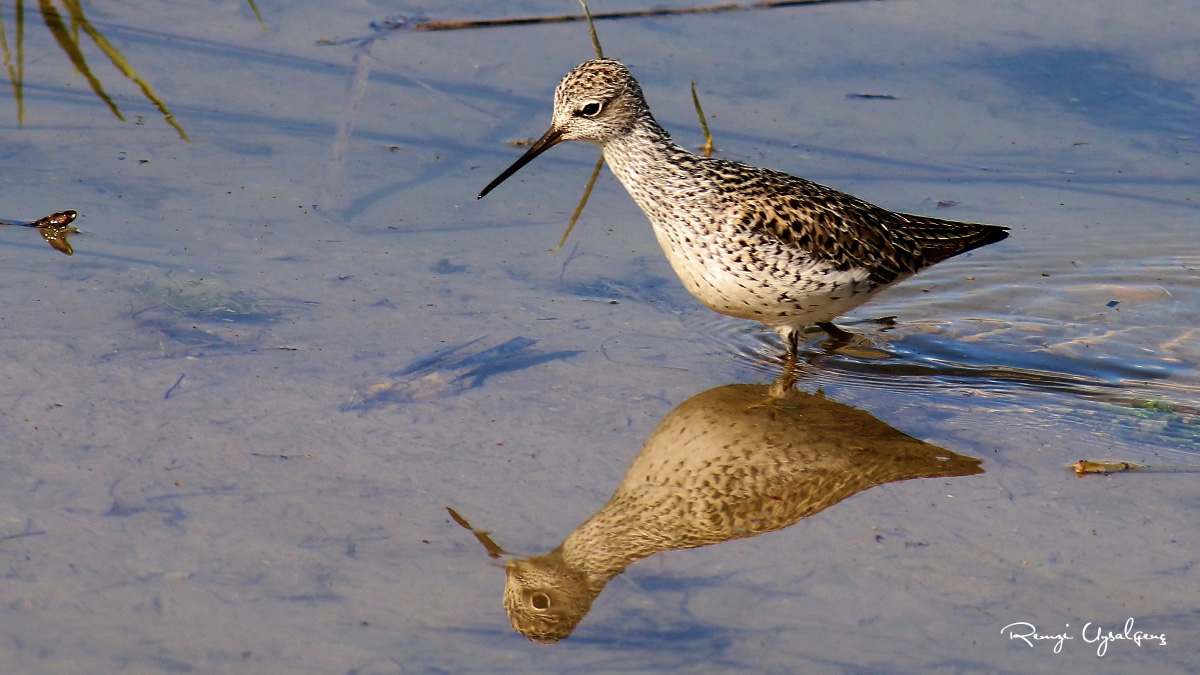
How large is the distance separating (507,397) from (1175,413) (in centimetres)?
316

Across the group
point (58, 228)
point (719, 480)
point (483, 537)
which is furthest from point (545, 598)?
point (58, 228)

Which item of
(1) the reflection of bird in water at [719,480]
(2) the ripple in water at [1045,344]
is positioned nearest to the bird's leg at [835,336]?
(2) the ripple in water at [1045,344]

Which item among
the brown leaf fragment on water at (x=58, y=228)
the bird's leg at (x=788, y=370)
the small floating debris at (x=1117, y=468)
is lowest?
the small floating debris at (x=1117, y=468)

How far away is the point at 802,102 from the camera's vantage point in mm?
8969

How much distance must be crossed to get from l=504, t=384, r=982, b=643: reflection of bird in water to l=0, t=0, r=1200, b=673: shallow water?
10cm

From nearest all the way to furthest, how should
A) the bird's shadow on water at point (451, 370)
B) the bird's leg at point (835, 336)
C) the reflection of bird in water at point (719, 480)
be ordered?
1. the reflection of bird in water at point (719, 480)
2. the bird's shadow on water at point (451, 370)
3. the bird's leg at point (835, 336)

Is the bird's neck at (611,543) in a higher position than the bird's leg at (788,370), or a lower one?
lower

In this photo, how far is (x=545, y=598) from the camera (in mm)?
4617

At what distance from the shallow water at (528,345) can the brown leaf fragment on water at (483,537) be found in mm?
45

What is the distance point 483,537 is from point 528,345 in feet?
5.39

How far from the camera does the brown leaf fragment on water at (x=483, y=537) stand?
4.85 m

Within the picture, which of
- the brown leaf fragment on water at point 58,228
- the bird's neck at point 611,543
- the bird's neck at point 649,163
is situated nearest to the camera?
the bird's neck at point 611,543

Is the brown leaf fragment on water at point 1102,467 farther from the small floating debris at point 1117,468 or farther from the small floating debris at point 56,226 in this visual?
the small floating debris at point 56,226

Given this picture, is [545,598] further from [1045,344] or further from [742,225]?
[1045,344]
